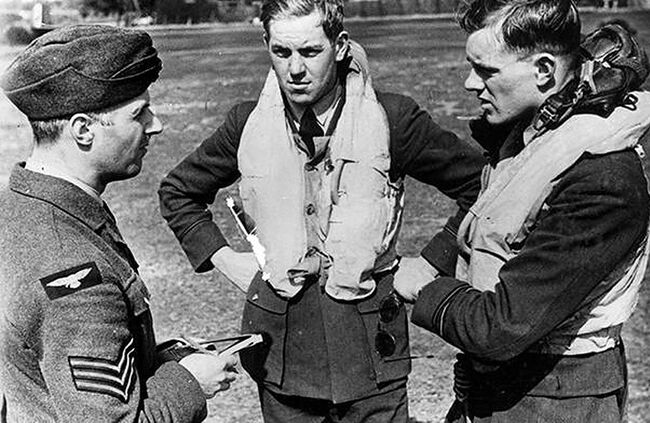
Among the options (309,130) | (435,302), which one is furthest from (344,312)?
(309,130)

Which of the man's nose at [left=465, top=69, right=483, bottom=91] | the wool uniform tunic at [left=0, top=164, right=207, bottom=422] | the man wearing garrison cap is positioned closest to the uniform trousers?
the man wearing garrison cap

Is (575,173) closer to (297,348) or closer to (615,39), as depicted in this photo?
(615,39)

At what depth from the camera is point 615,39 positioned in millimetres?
2520

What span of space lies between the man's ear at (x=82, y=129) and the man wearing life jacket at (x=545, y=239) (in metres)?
1.09

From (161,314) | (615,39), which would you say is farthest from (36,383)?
(161,314)

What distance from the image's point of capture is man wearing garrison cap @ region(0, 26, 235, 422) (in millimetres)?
1978

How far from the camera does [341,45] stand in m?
3.02

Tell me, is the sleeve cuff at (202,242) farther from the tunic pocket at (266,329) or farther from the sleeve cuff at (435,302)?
the sleeve cuff at (435,302)

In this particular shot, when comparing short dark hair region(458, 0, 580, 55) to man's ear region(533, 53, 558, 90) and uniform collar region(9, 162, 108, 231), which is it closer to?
man's ear region(533, 53, 558, 90)

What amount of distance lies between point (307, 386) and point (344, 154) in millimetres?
848

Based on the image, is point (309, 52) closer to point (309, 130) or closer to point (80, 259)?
point (309, 130)

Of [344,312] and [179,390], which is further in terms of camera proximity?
[344,312]

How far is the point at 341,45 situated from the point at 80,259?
1369 mm

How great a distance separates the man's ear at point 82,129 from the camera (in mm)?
2209
